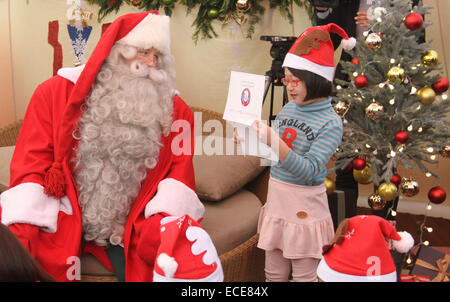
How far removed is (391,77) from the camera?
8.22ft

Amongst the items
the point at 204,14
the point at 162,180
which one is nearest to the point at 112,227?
the point at 162,180

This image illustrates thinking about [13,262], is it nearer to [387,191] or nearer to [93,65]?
[93,65]

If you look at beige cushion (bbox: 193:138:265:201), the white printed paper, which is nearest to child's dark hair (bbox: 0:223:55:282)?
the white printed paper

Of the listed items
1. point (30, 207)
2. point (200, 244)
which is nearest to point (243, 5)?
point (30, 207)

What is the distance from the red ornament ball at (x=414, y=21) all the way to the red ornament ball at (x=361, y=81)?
0.35 meters

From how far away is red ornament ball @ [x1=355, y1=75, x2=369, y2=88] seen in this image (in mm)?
2553

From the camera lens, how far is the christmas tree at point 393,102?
2555 mm

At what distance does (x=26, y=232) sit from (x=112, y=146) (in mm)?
479

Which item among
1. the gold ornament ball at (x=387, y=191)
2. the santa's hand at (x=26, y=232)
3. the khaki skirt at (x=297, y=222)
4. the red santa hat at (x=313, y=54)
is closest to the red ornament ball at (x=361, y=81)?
the gold ornament ball at (x=387, y=191)

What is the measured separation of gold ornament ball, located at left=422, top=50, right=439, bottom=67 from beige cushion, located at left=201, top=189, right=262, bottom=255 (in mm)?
1202

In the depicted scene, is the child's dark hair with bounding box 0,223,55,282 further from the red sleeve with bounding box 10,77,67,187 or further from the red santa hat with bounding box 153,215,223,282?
the red sleeve with bounding box 10,77,67,187

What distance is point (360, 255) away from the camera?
1315mm

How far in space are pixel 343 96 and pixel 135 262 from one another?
1.53m

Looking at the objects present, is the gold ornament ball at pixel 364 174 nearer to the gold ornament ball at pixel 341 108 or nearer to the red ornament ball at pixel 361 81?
the gold ornament ball at pixel 341 108
